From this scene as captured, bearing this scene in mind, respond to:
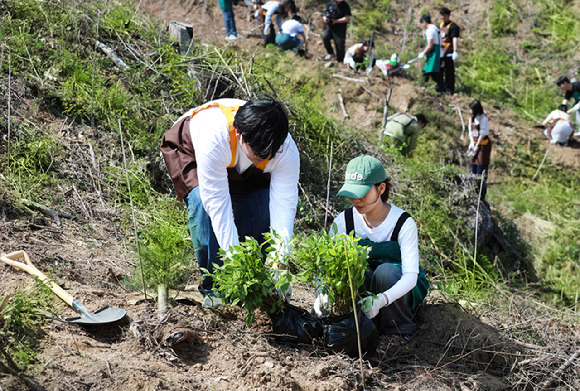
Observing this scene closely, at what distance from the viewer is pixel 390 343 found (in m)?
2.94

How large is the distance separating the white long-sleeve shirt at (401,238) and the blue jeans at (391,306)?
54mm

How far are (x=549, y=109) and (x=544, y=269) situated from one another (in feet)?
13.6

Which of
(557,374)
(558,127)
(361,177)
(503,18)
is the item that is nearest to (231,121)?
(361,177)

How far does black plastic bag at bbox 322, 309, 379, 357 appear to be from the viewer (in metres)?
2.63

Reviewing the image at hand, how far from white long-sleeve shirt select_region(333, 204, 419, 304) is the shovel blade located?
110 cm

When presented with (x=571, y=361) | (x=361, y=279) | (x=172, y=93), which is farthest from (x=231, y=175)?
(x=172, y=93)

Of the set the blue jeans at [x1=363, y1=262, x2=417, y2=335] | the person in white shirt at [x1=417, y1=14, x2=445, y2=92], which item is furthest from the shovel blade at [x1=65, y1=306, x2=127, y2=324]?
the person in white shirt at [x1=417, y1=14, x2=445, y2=92]

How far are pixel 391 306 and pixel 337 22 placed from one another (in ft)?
23.3

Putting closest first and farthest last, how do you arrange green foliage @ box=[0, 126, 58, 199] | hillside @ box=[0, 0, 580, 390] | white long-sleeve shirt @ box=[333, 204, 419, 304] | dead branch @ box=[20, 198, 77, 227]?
hillside @ box=[0, 0, 580, 390] → white long-sleeve shirt @ box=[333, 204, 419, 304] → dead branch @ box=[20, 198, 77, 227] → green foliage @ box=[0, 126, 58, 199]

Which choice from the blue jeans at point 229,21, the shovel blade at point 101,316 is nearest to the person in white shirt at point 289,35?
the blue jeans at point 229,21

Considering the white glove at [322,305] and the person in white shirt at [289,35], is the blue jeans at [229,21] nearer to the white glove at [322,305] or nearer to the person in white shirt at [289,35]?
the person in white shirt at [289,35]

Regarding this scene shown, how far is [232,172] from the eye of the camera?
2.91 m

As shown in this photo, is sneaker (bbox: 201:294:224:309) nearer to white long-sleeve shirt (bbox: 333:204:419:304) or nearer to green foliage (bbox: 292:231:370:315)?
green foliage (bbox: 292:231:370:315)

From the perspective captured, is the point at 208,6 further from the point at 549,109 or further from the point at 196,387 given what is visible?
the point at 196,387
